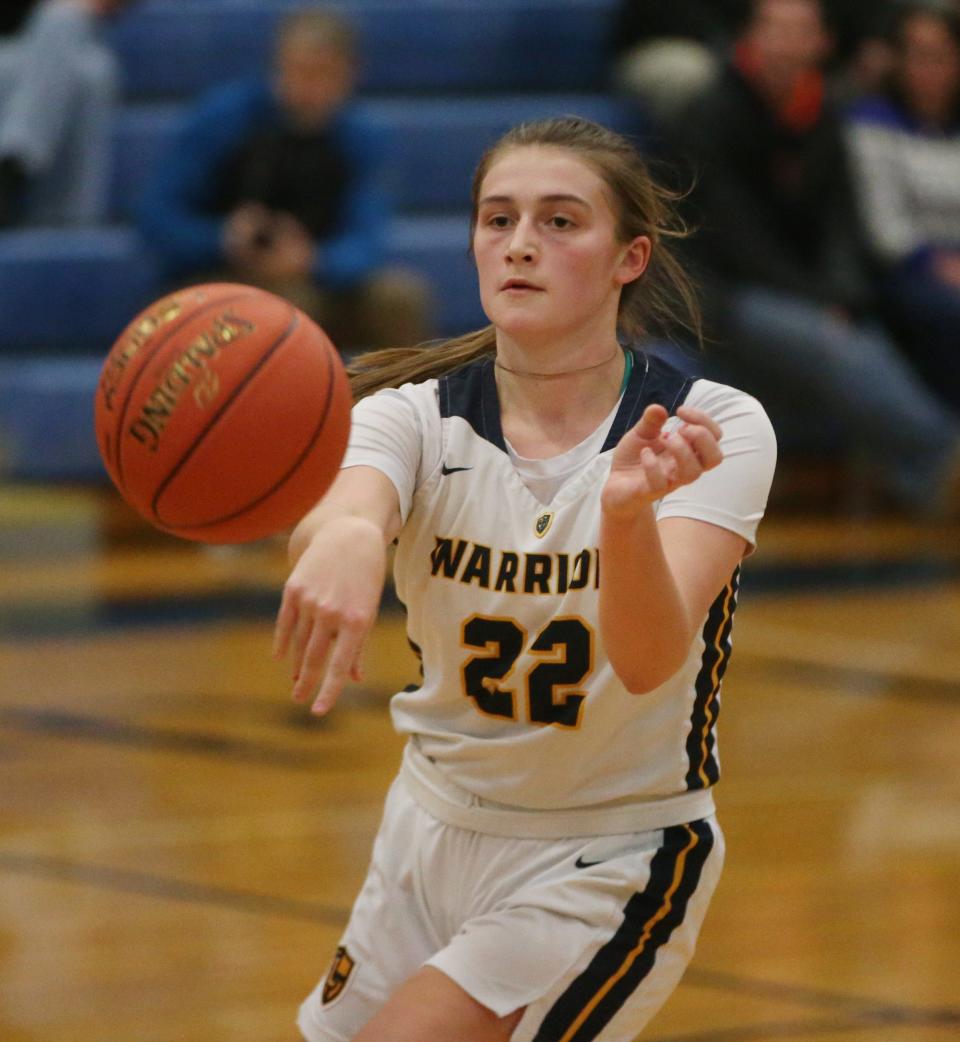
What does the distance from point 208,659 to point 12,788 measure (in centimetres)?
160

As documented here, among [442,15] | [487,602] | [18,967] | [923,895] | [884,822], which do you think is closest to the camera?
[487,602]

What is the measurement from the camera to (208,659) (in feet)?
22.4

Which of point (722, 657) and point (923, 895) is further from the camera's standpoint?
point (923, 895)

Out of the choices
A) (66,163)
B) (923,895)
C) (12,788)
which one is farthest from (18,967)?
(66,163)

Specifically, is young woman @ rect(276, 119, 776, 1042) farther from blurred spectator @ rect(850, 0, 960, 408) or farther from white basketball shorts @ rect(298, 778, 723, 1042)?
blurred spectator @ rect(850, 0, 960, 408)

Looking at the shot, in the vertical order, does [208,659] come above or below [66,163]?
below

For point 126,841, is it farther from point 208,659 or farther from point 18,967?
point 208,659

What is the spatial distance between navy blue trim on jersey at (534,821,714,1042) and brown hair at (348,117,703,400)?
2.38 feet

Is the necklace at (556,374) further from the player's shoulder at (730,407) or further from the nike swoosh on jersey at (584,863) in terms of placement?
the nike swoosh on jersey at (584,863)

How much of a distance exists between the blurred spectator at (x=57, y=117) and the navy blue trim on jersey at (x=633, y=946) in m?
6.73

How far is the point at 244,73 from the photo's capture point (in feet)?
33.7

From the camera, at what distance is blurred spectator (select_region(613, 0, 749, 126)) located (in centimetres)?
1005

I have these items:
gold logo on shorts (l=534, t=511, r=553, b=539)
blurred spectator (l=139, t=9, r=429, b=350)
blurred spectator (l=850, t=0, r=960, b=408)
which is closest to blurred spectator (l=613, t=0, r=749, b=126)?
blurred spectator (l=850, t=0, r=960, b=408)

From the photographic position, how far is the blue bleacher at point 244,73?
905cm
